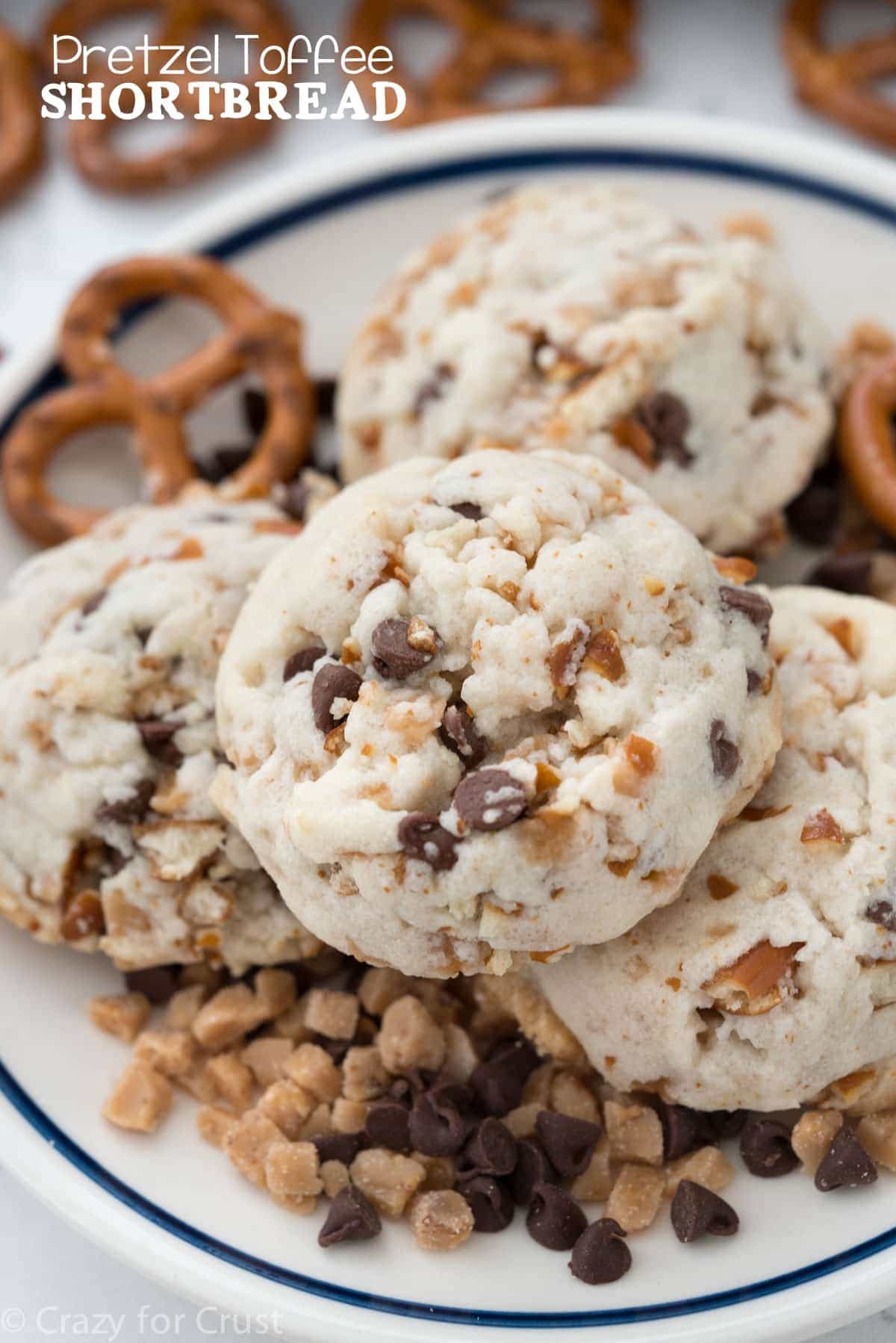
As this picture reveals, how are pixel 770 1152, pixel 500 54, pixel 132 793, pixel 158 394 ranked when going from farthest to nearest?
pixel 500 54, pixel 158 394, pixel 132 793, pixel 770 1152

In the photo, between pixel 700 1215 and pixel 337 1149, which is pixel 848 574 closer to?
pixel 700 1215

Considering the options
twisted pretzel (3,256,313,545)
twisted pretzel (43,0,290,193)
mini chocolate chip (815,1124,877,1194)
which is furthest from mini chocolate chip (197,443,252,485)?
mini chocolate chip (815,1124,877,1194)

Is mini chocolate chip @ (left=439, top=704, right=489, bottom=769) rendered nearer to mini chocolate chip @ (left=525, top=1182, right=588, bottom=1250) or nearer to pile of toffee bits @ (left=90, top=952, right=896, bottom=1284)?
pile of toffee bits @ (left=90, top=952, right=896, bottom=1284)

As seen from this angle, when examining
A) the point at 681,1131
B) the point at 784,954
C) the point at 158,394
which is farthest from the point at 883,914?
the point at 158,394

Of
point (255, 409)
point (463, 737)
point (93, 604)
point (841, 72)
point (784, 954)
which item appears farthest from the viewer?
point (841, 72)

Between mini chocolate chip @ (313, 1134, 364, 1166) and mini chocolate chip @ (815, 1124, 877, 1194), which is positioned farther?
mini chocolate chip @ (313, 1134, 364, 1166)

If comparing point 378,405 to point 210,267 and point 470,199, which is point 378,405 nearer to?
point 210,267

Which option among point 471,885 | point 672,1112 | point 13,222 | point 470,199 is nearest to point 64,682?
point 471,885
